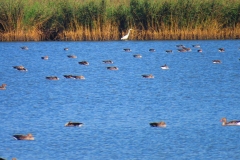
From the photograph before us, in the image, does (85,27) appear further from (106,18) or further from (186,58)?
(186,58)

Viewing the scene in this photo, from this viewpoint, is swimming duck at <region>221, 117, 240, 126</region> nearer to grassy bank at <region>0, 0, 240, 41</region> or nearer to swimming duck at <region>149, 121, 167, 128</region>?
swimming duck at <region>149, 121, 167, 128</region>

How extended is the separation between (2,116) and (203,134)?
504cm

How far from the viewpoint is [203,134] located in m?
15.2

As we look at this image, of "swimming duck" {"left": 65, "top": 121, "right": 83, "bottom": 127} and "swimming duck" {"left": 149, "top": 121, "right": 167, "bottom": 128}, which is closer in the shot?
"swimming duck" {"left": 149, "top": 121, "right": 167, "bottom": 128}

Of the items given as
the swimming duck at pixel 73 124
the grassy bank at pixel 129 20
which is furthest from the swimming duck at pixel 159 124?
the grassy bank at pixel 129 20

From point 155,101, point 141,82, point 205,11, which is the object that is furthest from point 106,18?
point 155,101

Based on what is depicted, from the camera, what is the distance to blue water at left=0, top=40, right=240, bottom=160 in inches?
551

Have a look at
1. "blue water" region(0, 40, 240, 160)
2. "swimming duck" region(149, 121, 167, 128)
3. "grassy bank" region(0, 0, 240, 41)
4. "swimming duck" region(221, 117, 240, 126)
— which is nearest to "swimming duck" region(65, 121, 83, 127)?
"blue water" region(0, 40, 240, 160)

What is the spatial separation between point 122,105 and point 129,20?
17156 mm

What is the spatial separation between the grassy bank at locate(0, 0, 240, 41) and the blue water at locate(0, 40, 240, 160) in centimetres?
256

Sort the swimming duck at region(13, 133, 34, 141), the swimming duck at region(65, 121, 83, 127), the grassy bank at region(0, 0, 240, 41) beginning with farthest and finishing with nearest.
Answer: the grassy bank at region(0, 0, 240, 41)
the swimming duck at region(65, 121, 83, 127)
the swimming duck at region(13, 133, 34, 141)

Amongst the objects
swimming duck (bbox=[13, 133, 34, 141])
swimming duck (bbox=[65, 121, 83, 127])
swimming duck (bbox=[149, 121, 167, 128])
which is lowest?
swimming duck (bbox=[149, 121, 167, 128])

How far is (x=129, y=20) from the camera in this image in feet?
117

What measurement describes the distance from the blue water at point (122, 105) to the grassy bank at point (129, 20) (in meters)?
2.56
